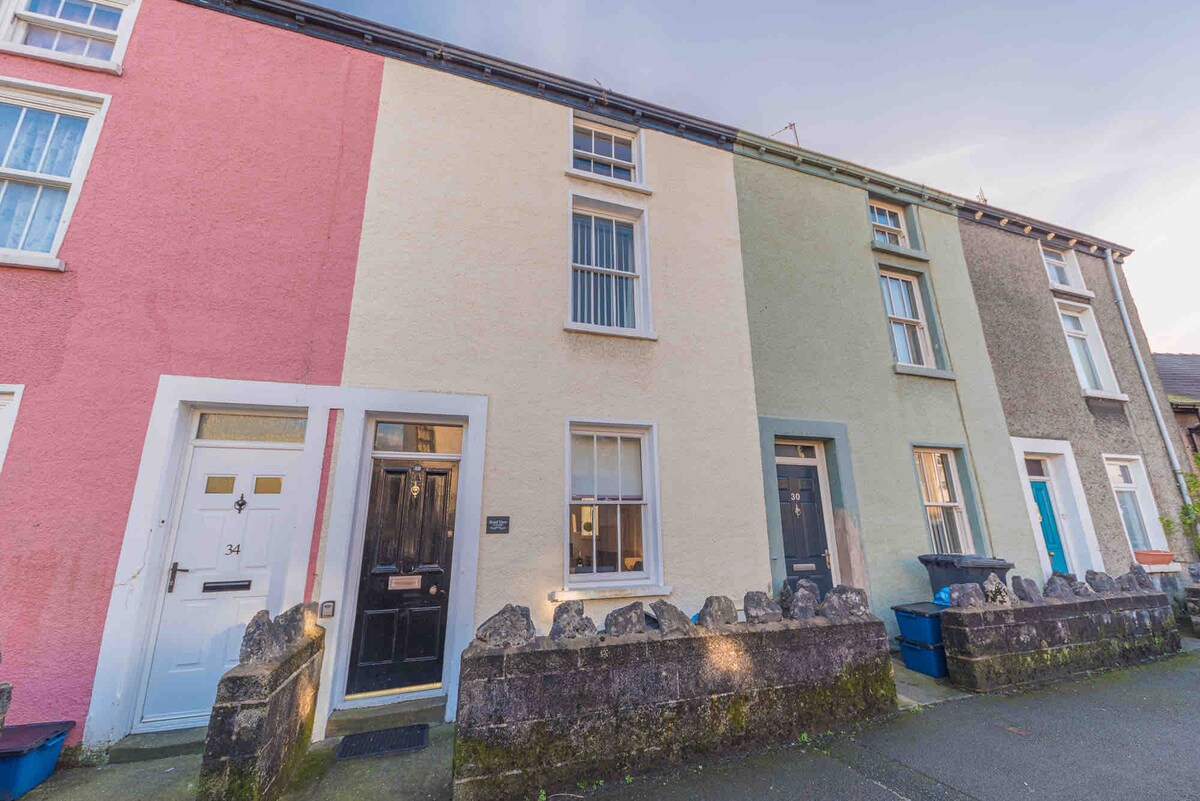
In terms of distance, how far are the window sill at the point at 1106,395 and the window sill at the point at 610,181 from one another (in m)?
9.11

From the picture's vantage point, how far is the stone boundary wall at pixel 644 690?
2758mm

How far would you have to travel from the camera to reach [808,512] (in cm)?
618

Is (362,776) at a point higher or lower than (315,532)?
lower

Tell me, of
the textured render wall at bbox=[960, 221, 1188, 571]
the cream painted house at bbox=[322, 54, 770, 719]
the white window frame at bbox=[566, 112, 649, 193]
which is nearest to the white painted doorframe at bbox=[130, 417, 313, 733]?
the cream painted house at bbox=[322, 54, 770, 719]

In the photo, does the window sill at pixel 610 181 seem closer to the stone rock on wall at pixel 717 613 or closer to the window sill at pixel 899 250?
the window sill at pixel 899 250

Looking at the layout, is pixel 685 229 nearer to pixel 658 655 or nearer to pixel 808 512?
Result: pixel 808 512

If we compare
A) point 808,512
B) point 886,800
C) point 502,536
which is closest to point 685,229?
point 808,512

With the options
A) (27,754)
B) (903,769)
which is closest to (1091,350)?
(903,769)

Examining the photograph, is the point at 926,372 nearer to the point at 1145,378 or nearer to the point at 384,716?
the point at 1145,378

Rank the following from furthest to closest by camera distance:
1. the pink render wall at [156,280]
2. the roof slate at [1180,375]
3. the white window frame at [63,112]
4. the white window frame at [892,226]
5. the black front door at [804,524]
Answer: the roof slate at [1180,375]
the white window frame at [892,226]
the black front door at [804,524]
the white window frame at [63,112]
the pink render wall at [156,280]

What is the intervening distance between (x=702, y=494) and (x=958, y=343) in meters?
5.79

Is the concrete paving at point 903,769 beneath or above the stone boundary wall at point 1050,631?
beneath

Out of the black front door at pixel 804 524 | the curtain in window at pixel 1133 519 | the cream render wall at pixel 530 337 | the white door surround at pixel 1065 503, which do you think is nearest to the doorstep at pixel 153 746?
the cream render wall at pixel 530 337

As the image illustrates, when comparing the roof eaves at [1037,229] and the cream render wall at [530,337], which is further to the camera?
the roof eaves at [1037,229]
